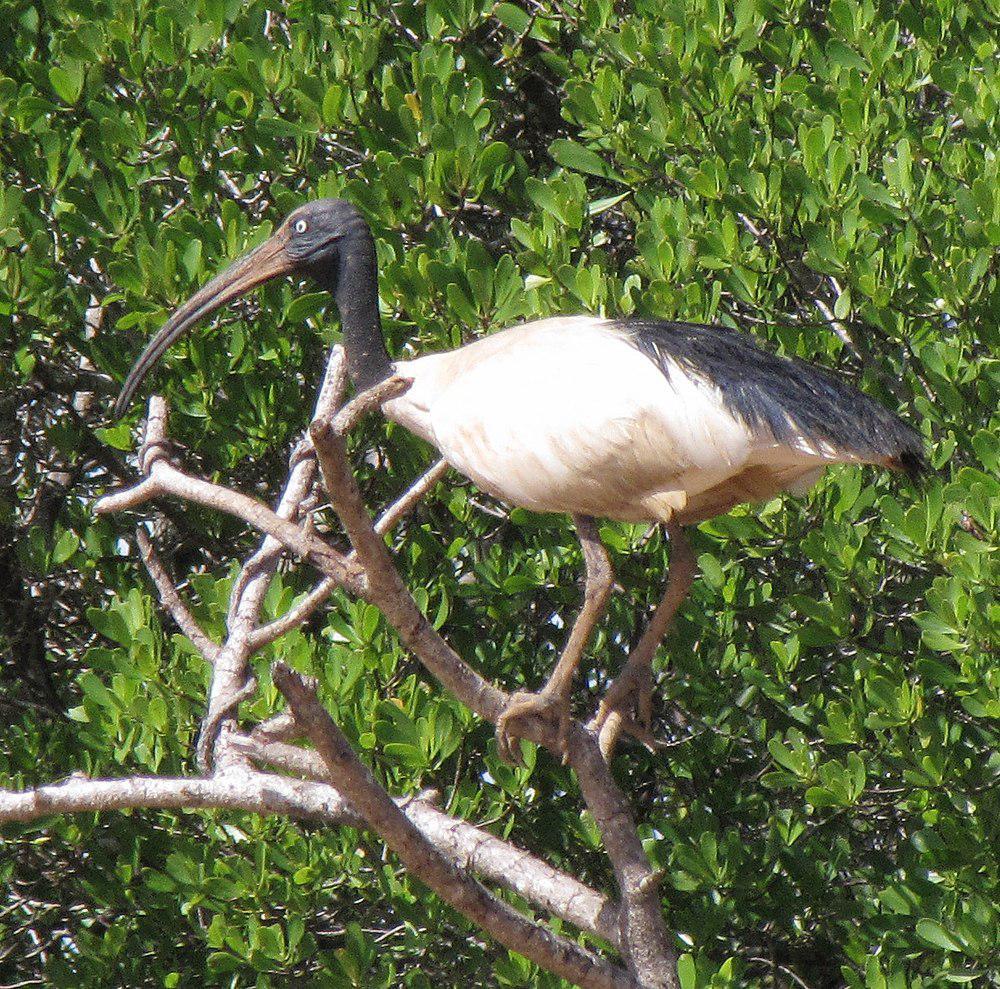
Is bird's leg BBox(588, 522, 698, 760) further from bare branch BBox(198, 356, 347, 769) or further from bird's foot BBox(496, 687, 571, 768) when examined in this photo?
bare branch BBox(198, 356, 347, 769)

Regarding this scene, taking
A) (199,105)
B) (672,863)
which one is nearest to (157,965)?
(672,863)

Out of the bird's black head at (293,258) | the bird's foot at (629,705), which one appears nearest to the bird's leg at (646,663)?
the bird's foot at (629,705)

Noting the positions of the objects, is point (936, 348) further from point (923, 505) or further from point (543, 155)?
point (543, 155)

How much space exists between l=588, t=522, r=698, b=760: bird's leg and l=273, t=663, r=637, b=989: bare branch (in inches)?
44.7

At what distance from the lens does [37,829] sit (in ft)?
18.3

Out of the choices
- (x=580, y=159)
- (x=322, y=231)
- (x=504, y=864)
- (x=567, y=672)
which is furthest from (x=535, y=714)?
(x=580, y=159)

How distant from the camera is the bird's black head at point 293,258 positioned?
17.0 feet

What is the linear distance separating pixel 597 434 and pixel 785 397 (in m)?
0.53

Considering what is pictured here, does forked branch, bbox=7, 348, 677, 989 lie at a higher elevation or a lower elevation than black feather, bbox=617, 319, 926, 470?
lower

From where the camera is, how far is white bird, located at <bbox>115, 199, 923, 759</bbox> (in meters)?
4.37

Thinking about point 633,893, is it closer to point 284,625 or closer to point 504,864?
point 504,864

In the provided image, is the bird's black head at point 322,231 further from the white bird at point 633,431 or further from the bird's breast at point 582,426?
the bird's breast at point 582,426

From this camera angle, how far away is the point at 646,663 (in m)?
4.85

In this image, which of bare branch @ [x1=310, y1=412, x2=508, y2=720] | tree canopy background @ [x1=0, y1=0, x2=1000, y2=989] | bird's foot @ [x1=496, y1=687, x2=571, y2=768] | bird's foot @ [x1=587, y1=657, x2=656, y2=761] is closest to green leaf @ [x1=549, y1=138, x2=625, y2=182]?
tree canopy background @ [x1=0, y1=0, x2=1000, y2=989]
